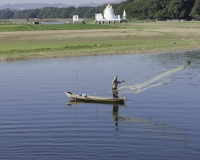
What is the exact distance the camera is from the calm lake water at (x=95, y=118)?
2256 centimetres

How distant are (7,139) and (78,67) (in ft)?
88.3

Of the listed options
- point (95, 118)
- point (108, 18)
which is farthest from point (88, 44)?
point (108, 18)

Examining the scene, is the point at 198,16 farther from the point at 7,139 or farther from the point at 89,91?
the point at 7,139

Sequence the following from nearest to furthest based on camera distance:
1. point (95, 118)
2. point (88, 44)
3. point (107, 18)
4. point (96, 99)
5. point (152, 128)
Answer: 1. point (152, 128)
2. point (95, 118)
3. point (96, 99)
4. point (88, 44)
5. point (107, 18)

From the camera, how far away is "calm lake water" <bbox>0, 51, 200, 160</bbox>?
22.6 m

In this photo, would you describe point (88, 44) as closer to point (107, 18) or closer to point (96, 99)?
point (96, 99)

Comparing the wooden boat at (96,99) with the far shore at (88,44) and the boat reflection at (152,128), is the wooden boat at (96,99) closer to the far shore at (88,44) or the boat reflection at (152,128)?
the boat reflection at (152,128)

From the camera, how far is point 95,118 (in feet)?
94.3

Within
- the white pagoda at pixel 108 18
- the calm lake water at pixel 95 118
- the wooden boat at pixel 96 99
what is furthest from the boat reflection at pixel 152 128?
the white pagoda at pixel 108 18

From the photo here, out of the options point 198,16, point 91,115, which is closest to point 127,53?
point 91,115

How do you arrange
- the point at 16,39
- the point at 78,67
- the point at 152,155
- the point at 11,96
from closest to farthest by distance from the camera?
the point at 152,155 < the point at 11,96 < the point at 78,67 < the point at 16,39

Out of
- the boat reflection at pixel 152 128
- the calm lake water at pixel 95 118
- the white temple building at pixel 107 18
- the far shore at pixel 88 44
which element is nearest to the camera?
the calm lake water at pixel 95 118

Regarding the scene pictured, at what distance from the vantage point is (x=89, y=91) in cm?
3688

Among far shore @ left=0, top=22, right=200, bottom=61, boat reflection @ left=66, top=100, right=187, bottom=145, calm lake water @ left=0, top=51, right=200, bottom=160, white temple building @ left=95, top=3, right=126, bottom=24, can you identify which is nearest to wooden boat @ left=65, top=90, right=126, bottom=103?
calm lake water @ left=0, top=51, right=200, bottom=160
